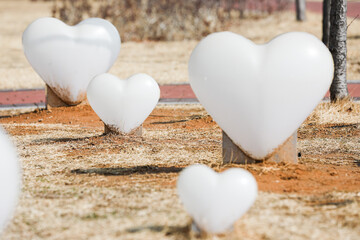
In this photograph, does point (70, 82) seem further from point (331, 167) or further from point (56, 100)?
point (331, 167)

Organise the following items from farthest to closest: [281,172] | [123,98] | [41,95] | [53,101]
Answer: [41,95]
[53,101]
[123,98]
[281,172]

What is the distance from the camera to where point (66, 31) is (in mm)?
10547

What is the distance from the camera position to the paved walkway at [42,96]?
1236cm

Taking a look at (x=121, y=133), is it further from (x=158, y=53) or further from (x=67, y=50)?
(x=158, y=53)

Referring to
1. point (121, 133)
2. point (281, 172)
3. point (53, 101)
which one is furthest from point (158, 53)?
point (281, 172)

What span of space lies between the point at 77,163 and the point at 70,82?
3906mm

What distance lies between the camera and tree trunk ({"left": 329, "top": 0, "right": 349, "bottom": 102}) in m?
9.55

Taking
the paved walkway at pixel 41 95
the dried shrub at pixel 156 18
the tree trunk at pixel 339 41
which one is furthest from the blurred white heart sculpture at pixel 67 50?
the dried shrub at pixel 156 18

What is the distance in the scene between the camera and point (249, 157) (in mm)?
6082

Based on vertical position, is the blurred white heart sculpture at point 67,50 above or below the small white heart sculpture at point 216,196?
below

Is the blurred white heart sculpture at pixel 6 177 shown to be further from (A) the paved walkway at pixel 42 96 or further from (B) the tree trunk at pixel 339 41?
(A) the paved walkway at pixel 42 96

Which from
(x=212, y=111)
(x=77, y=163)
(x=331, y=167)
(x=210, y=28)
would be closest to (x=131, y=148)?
(x=77, y=163)

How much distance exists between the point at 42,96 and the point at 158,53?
21.0ft

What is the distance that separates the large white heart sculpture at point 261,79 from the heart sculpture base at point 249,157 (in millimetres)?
319
